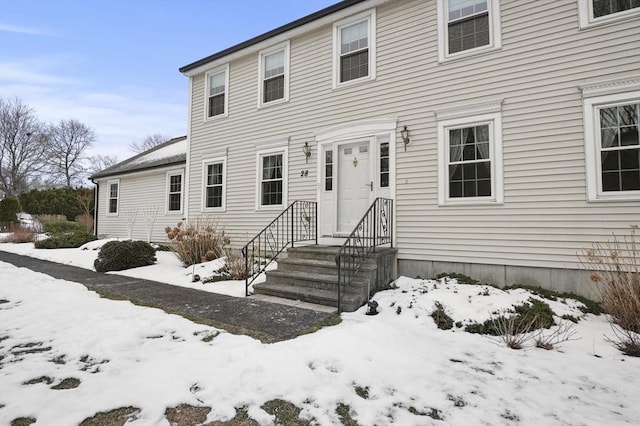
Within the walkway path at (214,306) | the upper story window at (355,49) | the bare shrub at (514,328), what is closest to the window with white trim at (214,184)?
the walkway path at (214,306)

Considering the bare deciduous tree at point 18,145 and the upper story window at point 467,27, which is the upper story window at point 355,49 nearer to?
the upper story window at point 467,27

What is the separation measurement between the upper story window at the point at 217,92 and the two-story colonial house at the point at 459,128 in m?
1.12

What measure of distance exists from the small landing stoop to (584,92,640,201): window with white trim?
11.0ft

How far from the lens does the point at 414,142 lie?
6.51 meters

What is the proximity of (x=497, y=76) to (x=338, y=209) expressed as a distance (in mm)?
3922

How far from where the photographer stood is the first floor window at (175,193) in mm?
11781

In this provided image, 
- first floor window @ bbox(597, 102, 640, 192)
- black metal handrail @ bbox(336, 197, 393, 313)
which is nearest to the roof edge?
black metal handrail @ bbox(336, 197, 393, 313)

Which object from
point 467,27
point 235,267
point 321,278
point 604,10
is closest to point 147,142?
point 235,267

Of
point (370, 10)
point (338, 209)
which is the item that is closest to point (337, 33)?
point (370, 10)

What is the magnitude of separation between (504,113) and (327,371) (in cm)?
519

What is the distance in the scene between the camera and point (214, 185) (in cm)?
997

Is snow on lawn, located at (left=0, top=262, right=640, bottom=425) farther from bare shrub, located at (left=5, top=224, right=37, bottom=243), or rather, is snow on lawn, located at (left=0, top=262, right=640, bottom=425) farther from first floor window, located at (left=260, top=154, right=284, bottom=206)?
bare shrub, located at (left=5, top=224, right=37, bottom=243)

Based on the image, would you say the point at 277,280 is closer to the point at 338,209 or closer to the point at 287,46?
the point at 338,209

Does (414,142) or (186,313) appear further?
(414,142)
